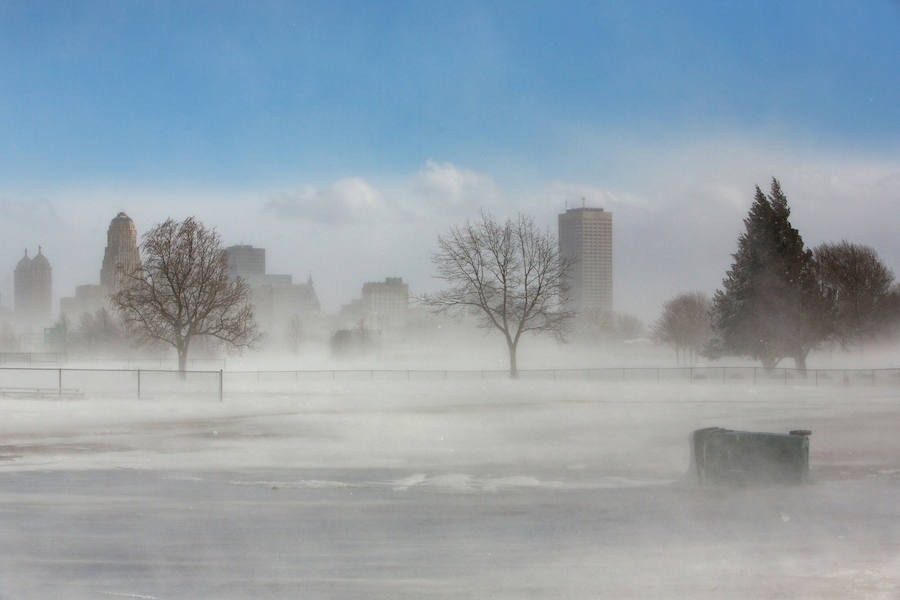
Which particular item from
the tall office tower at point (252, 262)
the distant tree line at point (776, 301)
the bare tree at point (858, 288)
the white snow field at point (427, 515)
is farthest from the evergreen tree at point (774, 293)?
the tall office tower at point (252, 262)

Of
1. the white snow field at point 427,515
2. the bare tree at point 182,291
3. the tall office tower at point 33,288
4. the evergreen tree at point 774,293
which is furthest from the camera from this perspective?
the tall office tower at point 33,288

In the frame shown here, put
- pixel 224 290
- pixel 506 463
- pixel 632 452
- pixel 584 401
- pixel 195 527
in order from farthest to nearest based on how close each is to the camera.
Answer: pixel 224 290 → pixel 584 401 → pixel 632 452 → pixel 506 463 → pixel 195 527

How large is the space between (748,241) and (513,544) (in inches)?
2150

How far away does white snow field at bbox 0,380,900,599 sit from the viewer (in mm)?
8594

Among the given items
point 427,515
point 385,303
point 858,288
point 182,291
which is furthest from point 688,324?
point 427,515

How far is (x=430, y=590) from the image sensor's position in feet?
27.2

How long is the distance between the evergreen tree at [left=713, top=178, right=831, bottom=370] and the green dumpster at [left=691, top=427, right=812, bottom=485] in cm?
4719

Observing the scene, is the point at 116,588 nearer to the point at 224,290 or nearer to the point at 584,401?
the point at 584,401

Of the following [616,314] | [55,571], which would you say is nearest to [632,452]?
[55,571]

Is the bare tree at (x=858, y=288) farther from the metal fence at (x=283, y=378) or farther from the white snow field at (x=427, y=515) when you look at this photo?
the white snow field at (x=427, y=515)

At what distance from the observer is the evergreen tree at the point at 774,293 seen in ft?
193

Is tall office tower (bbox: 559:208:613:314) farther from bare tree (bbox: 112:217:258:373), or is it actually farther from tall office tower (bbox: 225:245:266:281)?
bare tree (bbox: 112:217:258:373)

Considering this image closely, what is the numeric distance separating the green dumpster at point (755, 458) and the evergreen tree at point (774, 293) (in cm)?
4719

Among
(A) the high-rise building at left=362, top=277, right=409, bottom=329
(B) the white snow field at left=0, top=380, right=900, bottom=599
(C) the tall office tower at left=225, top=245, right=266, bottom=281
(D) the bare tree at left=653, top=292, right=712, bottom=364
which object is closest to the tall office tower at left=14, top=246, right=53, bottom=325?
(C) the tall office tower at left=225, top=245, right=266, bottom=281
